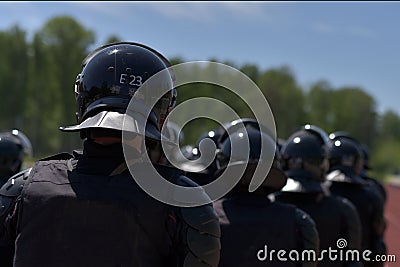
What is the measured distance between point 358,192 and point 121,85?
4.28 m

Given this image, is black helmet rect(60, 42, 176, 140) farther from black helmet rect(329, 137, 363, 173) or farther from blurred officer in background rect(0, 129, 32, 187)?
black helmet rect(329, 137, 363, 173)

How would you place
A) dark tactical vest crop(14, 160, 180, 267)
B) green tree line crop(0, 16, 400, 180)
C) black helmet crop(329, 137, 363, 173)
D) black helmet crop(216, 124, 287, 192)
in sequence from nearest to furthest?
dark tactical vest crop(14, 160, 180, 267) → black helmet crop(216, 124, 287, 192) → black helmet crop(329, 137, 363, 173) → green tree line crop(0, 16, 400, 180)

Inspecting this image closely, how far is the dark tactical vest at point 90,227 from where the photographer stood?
217 centimetres

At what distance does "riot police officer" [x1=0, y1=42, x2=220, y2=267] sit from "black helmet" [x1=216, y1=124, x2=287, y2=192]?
1598mm

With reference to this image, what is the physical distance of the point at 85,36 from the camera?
43.1 meters

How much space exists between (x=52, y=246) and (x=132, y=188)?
36cm

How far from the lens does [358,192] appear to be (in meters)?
6.15

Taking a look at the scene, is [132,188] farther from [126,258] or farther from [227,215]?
[227,215]

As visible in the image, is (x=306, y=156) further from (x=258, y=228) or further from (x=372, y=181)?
(x=372, y=181)

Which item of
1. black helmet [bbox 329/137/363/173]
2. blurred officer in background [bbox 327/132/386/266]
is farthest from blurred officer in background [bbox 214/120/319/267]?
black helmet [bbox 329/137/363/173]

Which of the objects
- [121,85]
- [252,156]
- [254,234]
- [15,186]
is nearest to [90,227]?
[15,186]

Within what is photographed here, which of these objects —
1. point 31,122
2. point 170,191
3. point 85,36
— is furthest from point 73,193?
point 31,122

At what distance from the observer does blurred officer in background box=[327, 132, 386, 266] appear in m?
5.95

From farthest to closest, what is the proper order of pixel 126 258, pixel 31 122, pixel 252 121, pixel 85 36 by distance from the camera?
pixel 31 122 < pixel 85 36 < pixel 252 121 < pixel 126 258
